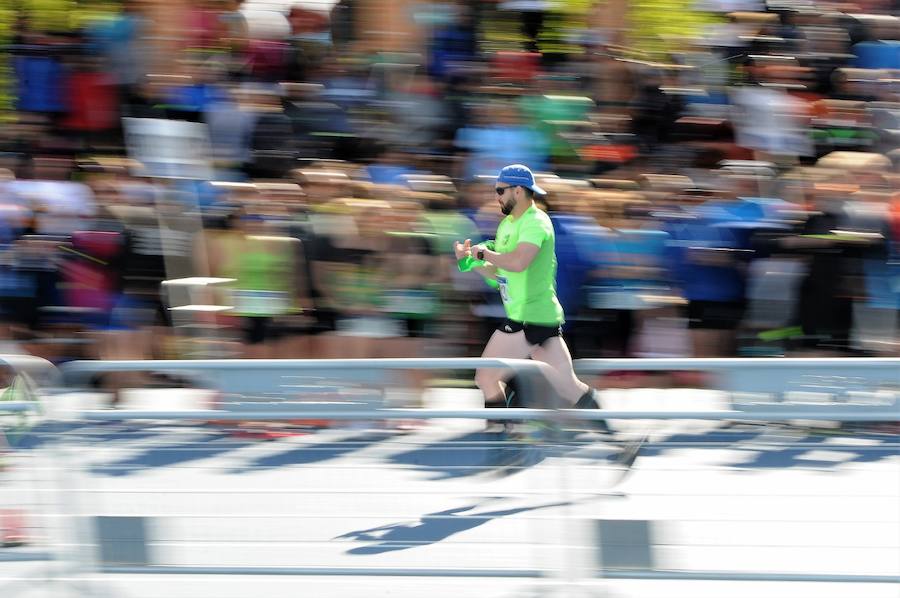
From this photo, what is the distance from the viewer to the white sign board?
27.0ft

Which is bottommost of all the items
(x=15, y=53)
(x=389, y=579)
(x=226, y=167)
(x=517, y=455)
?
(x=389, y=579)

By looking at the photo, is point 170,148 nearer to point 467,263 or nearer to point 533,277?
point 467,263

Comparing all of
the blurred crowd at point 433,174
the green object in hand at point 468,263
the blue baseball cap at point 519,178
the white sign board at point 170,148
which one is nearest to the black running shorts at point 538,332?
the green object in hand at point 468,263

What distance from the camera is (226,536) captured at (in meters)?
4.34

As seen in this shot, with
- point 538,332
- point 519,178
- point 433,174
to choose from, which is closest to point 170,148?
point 433,174

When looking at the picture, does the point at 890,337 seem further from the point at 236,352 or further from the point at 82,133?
the point at 82,133

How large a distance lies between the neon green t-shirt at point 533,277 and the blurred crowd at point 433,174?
0.99 metres

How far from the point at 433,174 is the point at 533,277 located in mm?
1728

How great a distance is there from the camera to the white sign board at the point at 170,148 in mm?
8227

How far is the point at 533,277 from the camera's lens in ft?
21.0

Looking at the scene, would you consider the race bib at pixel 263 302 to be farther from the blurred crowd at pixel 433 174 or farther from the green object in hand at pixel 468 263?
the green object in hand at pixel 468 263

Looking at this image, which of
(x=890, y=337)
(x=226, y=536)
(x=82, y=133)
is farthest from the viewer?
(x=82, y=133)

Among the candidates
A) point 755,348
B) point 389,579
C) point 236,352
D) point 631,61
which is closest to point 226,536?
point 389,579

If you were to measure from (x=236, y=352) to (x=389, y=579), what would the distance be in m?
3.44
